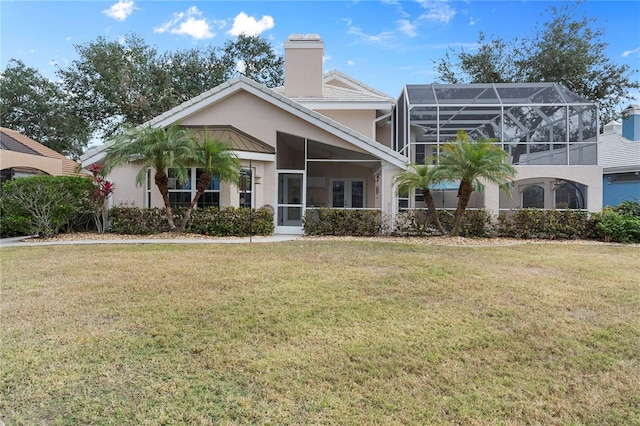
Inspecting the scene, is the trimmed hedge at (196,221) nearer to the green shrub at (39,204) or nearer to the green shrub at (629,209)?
the green shrub at (39,204)

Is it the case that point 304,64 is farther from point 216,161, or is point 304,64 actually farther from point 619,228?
point 619,228

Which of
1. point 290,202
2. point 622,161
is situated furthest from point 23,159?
point 622,161

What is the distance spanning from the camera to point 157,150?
12.2 m

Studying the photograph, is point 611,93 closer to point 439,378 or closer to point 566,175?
point 566,175

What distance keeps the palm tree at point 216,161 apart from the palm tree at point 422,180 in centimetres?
593

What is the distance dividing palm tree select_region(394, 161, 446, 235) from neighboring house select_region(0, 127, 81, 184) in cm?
1620

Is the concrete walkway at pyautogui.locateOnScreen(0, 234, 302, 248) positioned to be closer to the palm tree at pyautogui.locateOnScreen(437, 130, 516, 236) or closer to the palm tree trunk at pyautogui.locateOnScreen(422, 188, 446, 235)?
the palm tree trunk at pyautogui.locateOnScreen(422, 188, 446, 235)

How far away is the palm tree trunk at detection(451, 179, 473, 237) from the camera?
12.7 m

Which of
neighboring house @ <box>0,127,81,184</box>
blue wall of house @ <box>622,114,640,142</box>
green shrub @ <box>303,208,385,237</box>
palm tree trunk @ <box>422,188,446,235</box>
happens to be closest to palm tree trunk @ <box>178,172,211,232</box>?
green shrub @ <box>303,208,385,237</box>

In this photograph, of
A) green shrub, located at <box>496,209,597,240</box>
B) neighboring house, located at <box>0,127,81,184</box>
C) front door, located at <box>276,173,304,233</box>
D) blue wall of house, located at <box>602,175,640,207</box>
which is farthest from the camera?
blue wall of house, located at <box>602,175,640,207</box>

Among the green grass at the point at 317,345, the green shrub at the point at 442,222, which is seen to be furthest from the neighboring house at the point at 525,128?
the green grass at the point at 317,345

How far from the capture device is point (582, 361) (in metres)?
3.96

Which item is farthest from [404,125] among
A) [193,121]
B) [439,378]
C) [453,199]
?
[439,378]

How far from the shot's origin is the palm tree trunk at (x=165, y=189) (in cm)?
1269
